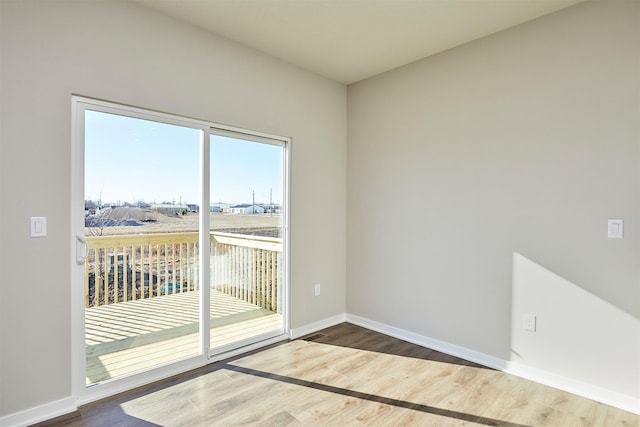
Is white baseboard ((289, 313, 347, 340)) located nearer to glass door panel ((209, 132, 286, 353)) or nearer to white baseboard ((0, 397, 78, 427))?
glass door panel ((209, 132, 286, 353))

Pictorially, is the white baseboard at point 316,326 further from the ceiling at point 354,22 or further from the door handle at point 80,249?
the ceiling at point 354,22

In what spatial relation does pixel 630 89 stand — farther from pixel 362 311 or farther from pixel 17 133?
pixel 17 133

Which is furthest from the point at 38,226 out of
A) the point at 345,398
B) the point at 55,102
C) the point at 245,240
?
the point at 345,398

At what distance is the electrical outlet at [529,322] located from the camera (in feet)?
8.47

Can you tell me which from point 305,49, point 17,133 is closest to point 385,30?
point 305,49

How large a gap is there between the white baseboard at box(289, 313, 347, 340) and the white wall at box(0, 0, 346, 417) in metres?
1.86

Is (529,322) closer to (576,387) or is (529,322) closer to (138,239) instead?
(576,387)

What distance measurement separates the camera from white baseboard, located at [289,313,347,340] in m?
3.44

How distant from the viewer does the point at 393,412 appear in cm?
217

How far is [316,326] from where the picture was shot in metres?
3.66

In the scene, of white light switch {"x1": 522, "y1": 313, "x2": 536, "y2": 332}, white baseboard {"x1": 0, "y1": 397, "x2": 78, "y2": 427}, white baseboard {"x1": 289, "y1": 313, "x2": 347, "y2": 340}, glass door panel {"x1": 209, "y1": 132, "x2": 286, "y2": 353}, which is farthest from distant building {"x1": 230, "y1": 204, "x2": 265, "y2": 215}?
white light switch {"x1": 522, "y1": 313, "x2": 536, "y2": 332}

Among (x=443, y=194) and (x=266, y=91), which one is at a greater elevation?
(x=266, y=91)

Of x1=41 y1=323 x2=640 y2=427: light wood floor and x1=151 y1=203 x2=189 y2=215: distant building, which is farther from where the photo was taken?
x1=151 y1=203 x2=189 y2=215: distant building

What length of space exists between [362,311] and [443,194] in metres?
1.59
